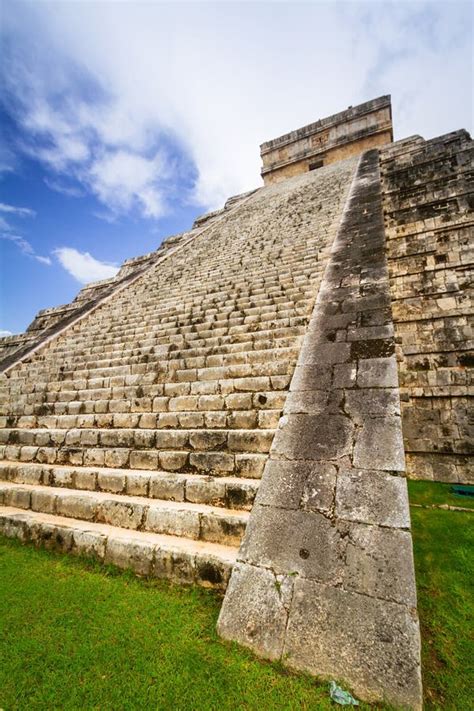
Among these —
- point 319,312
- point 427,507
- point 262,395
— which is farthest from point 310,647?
point 319,312

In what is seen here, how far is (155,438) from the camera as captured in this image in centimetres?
352

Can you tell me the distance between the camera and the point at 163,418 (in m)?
3.80

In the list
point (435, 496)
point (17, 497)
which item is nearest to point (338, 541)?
point (435, 496)

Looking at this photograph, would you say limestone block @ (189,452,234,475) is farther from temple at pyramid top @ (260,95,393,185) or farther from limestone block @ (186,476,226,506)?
temple at pyramid top @ (260,95,393,185)

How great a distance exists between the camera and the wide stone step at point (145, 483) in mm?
2600

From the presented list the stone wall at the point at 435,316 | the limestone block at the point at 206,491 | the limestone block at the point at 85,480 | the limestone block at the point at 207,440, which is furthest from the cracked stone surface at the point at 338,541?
the stone wall at the point at 435,316

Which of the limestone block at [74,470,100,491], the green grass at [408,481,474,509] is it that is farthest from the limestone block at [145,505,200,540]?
the green grass at [408,481,474,509]

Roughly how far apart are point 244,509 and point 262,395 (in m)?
1.26

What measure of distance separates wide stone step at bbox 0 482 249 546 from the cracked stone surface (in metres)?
0.36

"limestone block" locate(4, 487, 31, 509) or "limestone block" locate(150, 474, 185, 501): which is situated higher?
"limestone block" locate(150, 474, 185, 501)

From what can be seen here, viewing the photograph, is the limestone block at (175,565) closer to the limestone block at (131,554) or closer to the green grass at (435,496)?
the limestone block at (131,554)

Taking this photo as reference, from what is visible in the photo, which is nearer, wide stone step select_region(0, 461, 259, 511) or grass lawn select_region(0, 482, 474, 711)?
grass lawn select_region(0, 482, 474, 711)

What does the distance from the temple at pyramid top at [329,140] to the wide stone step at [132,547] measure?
22504 millimetres

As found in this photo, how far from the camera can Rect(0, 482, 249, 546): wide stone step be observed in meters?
2.38
